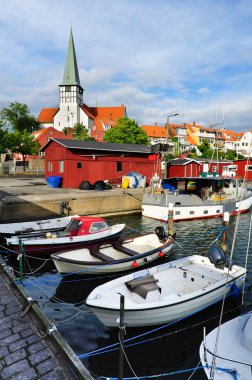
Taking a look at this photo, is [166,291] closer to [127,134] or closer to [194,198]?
[194,198]

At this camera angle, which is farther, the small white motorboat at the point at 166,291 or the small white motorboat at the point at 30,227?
the small white motorboat at the point at 30,227

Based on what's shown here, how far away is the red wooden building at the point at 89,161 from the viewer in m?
28.5

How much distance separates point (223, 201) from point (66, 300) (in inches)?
716

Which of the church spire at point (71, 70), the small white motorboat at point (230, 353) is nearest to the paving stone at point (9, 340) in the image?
the small white motorboat at point (230, 353)

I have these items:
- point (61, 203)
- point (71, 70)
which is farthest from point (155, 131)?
point (61, 203)

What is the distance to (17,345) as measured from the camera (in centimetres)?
564

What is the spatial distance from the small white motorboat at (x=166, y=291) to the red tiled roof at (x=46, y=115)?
4055 inches

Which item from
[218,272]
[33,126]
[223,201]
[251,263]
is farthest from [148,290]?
[33,126]

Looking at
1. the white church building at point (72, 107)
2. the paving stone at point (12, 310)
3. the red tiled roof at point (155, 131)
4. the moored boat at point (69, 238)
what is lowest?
the paving stone at point (12, 310)

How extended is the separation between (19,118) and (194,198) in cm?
8445

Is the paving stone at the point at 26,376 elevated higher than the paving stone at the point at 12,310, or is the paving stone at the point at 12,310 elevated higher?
the paving stone at the point at 12,310

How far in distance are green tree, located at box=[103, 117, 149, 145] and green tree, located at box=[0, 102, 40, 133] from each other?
46395 mm

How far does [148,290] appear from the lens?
27.1ft

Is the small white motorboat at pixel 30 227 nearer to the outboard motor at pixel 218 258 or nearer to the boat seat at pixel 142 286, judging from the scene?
the boat seat at pixel 142 286
